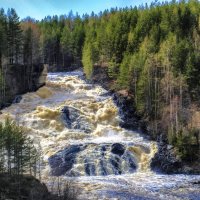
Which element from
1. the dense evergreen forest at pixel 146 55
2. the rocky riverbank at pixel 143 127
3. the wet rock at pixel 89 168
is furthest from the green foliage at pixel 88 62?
the wet rock at pixel 89 168

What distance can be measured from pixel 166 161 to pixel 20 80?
38.7 meters

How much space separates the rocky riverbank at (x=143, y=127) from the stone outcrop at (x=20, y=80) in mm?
13329

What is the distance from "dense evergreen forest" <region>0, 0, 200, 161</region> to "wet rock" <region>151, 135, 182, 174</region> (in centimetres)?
133

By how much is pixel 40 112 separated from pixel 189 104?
27.0m

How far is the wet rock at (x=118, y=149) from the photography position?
67812 millimetres

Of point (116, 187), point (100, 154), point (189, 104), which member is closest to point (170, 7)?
point (189, 104)

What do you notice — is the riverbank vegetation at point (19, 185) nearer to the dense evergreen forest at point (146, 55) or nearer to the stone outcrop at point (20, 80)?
the dense evergreen forest at point (146, 55)

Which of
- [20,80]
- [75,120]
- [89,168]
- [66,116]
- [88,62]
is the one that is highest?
[88,62]

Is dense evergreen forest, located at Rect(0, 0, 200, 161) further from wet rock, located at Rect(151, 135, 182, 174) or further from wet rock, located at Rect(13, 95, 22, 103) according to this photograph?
wet rock, located at Rect(13, 95, 22, 103)

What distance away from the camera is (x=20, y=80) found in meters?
94.9

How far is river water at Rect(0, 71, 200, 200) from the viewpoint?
5418 cm

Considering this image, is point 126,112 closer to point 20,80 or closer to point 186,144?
point 186,144

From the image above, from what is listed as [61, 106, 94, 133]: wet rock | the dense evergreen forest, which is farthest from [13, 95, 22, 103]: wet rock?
[61, 106, 94, 133]: wet rock

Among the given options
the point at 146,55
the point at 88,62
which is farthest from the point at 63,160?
the point at 88,62
